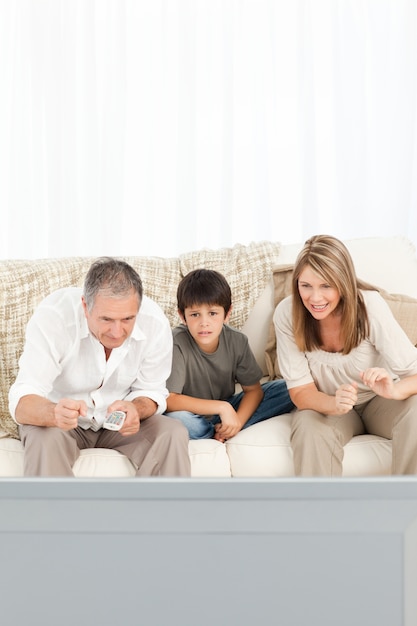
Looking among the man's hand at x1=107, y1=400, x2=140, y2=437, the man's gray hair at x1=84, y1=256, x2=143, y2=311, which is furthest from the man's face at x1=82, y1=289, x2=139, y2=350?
the man's hand at x1=107, y1=400, x2=140, y2=437

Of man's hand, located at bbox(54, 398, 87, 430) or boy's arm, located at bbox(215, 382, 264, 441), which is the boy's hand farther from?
man's hand, located at bbox(54, 398, 87, 430)

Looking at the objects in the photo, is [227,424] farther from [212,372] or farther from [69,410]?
[69,410]

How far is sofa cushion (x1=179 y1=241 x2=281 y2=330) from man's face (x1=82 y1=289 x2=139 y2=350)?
649 millimetres

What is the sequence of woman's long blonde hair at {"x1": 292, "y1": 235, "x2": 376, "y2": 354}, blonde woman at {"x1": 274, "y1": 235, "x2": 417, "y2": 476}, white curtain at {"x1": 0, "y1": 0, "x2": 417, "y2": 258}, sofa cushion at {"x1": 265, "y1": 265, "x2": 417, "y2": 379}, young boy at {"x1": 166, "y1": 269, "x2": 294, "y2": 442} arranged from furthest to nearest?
white curtain at {"x1": 0, "y1": 0, "x2": 417, "y2": 258} < sofa cushion at {"x1": 265, "y1": 265, "x2": 417, "y2": 379} < young boy at {"x1": 166, "y1": 269, "x2": 294, "y2": 442} < woman's long blonde hair at {"x1": 292, "y1": 235, "x2": 376, "y2": 354} < blonde woman at {"x1": 274, "y1": 235, "x2": 417, "y2": 476}

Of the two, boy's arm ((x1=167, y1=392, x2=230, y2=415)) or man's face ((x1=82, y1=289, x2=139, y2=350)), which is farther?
boy's arm ((x1=167, y1=392, x2=230, y2=415))

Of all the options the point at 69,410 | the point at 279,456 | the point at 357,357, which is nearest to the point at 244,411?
the point at 279,456

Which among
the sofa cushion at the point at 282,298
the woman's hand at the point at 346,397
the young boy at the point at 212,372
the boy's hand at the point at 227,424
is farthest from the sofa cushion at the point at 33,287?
the woman's hand at the point at 346,397

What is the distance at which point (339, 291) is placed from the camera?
7.18 ft

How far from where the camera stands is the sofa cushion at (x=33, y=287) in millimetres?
2455

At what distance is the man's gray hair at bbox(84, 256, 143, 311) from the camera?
1971mm

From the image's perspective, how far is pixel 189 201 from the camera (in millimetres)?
3762

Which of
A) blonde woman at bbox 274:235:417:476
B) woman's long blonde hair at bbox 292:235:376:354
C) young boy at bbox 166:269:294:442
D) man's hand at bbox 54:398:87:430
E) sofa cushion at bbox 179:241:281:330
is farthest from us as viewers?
sofa cushion at bbox 179:241:281:330

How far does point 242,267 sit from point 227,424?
638mm
